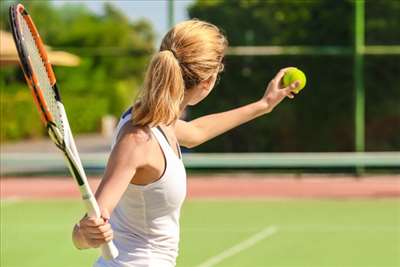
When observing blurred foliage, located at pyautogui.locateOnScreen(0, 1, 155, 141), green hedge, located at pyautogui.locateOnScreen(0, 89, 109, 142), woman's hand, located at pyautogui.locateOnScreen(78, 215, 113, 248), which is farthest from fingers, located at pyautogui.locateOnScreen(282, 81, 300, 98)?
green hedge, located at pyautogui.locateOnScreen(0, 89, 109, 142)

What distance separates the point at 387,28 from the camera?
14.9 meters

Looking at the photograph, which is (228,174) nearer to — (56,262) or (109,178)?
(56,262)

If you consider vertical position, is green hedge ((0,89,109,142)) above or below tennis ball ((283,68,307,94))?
below

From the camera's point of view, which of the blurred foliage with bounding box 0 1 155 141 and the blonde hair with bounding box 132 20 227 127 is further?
the blurred foliage with bounding box 0 1 155 141

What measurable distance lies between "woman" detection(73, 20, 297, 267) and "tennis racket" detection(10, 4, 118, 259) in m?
0.05

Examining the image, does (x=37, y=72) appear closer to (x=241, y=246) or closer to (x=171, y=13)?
(x=241, y=246)

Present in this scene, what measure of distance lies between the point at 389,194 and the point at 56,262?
6019 millimetres

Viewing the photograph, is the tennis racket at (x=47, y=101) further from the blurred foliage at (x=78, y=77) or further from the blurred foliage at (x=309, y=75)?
the blurred foliage at (x=78, y=77)

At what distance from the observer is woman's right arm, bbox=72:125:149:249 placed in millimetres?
2889

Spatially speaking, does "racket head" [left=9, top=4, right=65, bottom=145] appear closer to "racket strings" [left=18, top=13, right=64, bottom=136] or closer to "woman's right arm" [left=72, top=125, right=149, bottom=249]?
"racket strings" [left=18, top=13, right=64, bottom=136]

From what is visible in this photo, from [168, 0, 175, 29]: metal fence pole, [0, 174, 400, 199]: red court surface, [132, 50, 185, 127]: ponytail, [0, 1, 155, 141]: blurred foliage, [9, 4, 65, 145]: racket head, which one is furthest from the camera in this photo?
[0, 1, 155, 141]: blurred foliage

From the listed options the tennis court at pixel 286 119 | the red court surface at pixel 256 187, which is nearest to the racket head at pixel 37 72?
the tennis court at pixel 286 119

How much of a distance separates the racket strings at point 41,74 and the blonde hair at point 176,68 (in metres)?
0.25

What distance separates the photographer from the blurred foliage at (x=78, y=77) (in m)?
20.4
